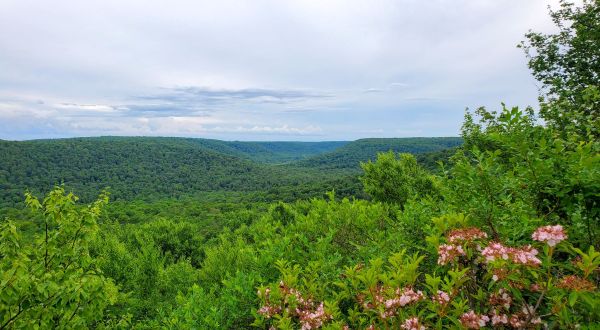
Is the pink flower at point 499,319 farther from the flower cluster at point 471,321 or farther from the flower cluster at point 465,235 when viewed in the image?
the flower cluster at point 465,235

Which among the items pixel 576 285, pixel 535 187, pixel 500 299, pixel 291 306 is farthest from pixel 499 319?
pixel 291 306

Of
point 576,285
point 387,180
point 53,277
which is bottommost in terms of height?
point 53,277

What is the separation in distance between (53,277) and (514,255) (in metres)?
8.02

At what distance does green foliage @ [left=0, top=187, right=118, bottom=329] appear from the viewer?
20.0ft

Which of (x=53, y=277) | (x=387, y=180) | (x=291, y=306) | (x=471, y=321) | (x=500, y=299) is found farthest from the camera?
(x=387, y=180)

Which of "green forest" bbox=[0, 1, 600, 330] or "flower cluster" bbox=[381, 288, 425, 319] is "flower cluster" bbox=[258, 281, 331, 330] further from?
"flower cluster" bbox=[381, 288, 425, 319]

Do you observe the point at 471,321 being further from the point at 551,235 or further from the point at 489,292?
the point at 551,235

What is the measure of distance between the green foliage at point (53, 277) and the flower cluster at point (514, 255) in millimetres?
6657

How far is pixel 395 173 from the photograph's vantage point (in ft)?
57.3

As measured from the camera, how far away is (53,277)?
23.0 ft

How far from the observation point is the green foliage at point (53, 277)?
20.0ft

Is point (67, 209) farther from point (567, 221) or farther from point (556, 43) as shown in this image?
point (556, 43)

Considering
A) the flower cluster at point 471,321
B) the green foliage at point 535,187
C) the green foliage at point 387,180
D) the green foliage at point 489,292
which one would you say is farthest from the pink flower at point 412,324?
the green foliage at point 387,180

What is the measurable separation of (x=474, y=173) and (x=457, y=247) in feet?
3.74
